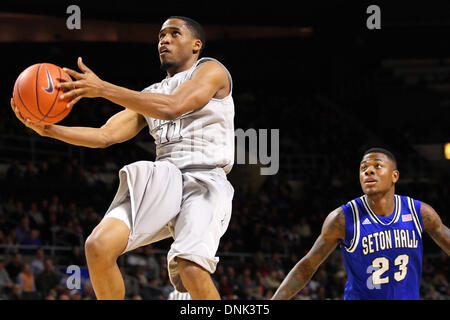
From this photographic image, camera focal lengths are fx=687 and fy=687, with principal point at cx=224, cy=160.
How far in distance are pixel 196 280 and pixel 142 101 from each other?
2.76ft

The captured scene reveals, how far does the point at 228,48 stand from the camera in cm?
1722

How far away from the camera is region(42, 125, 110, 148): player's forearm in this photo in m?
3.48

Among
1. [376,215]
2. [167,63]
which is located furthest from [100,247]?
[376,215]

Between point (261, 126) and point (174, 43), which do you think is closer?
point (174, 43)

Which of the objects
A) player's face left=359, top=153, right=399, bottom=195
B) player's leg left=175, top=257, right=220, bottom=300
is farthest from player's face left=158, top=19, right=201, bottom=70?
player's face left=359, top=153, right=399, bottom=195

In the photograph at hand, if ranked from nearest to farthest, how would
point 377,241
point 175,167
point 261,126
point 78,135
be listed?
1. point 175,167
2. point 78,135
3. point 377,241
4. point 261,126

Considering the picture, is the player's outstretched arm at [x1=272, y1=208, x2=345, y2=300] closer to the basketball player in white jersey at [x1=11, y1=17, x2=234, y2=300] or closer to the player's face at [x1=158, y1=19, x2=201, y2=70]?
the basketball player in white jersey at [x1=11, y1=17, x2=234, y2=300]

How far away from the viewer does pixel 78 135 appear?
3557 mm

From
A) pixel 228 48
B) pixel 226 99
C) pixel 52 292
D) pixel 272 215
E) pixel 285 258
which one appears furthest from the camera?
pixel 228 48

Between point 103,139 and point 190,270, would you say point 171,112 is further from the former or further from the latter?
point 190,270

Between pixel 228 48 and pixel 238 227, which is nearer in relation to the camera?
pixel 238 227

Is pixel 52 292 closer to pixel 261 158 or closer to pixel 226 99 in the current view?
pixel 226 99

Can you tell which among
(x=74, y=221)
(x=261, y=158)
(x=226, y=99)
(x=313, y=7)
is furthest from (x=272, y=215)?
(x=226, y=99)
